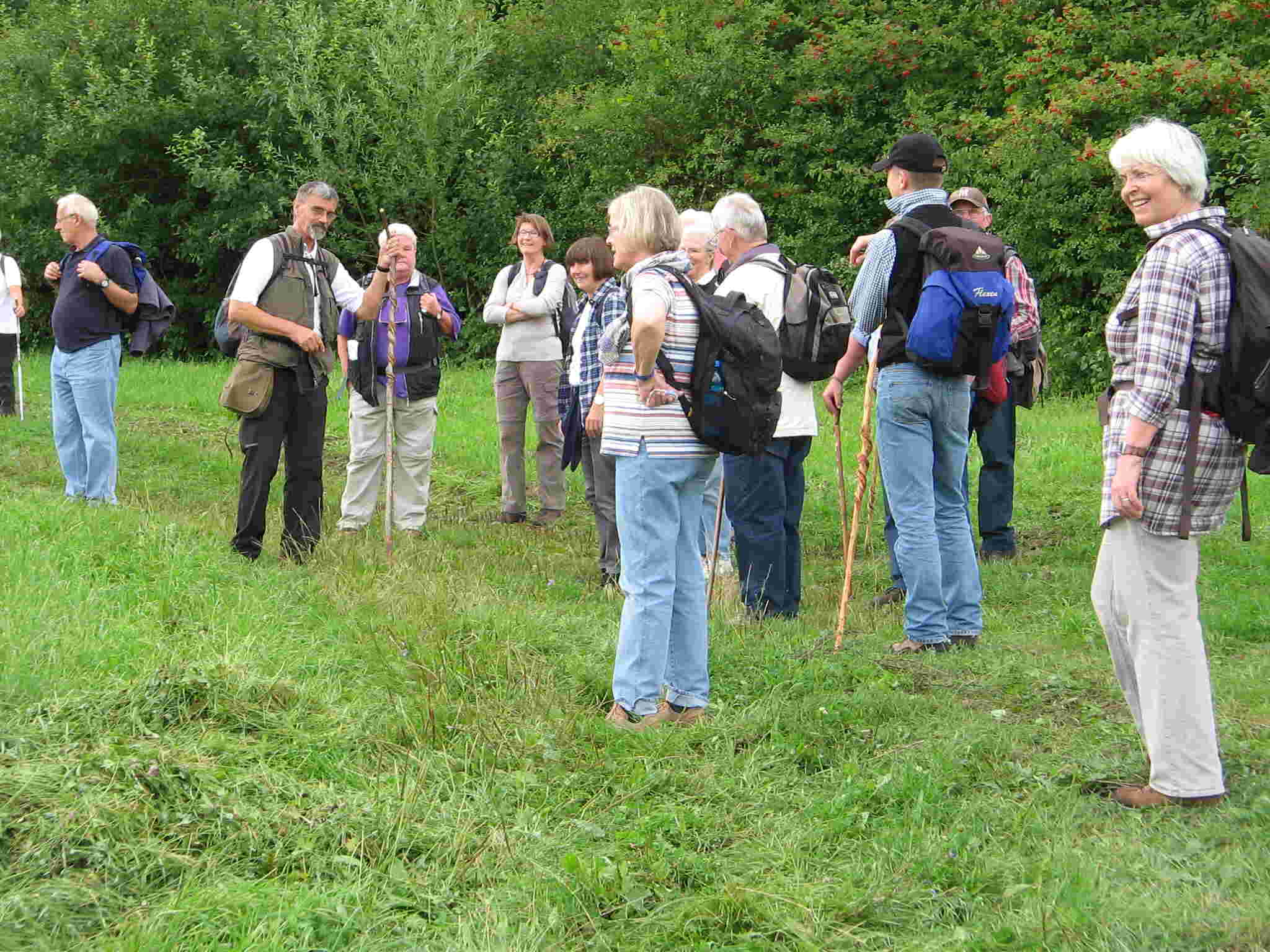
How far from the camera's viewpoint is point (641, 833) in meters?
4.00

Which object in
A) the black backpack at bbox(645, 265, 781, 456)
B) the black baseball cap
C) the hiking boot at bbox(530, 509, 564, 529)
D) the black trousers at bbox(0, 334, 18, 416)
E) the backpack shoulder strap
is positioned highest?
the black baseball cap

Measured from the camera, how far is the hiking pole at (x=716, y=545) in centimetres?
706

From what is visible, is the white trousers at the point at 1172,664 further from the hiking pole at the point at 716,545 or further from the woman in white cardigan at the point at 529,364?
the woman in white cardigan at the point at 529,364

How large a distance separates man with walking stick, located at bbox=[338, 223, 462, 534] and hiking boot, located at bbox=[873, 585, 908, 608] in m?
3.18

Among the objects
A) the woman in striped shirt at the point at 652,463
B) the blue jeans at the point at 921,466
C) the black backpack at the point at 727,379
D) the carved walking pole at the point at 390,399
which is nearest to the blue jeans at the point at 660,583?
the woman in striped shirt at the point at 652,463

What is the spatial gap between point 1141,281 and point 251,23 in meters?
22.0

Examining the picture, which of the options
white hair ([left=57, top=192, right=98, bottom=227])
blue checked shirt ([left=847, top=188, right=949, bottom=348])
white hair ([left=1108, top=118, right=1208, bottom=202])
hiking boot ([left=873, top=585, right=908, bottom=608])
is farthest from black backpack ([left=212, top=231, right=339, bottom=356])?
white hair ([left=1108, top=118, right=1208, bottom=202])

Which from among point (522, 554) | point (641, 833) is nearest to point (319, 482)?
point (522, 554)

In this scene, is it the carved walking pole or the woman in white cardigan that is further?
the woman in white cardigan

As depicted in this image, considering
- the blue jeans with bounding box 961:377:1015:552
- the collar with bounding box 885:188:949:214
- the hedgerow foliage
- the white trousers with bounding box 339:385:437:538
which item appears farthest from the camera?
the hedgerow foliage

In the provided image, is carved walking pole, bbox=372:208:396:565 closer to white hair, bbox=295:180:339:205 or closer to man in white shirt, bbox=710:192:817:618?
white hair, bbox=295:180:339:205

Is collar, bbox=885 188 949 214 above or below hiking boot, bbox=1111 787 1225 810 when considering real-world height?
above

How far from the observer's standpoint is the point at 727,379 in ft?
16.1

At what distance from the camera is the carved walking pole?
774cm
